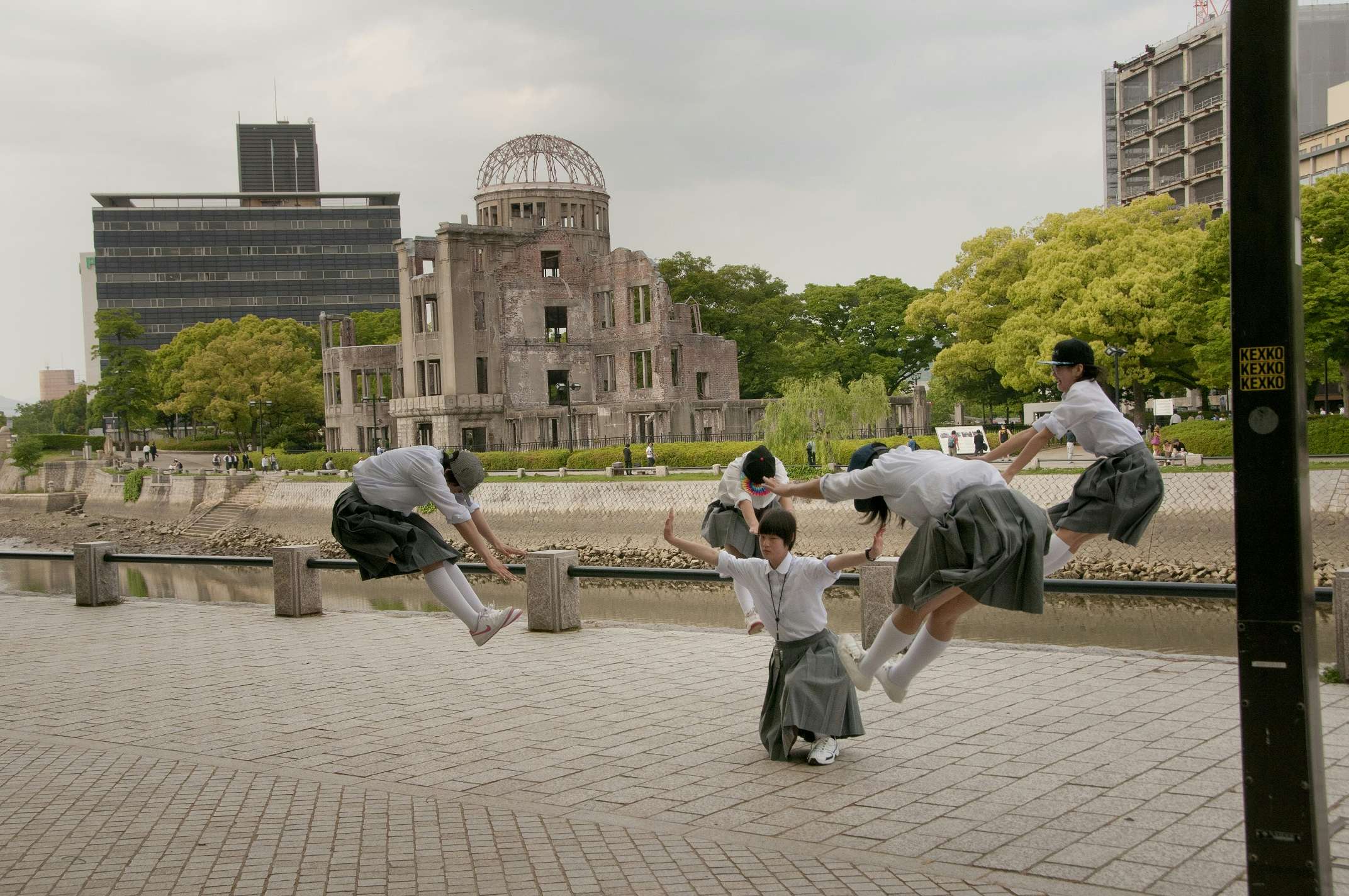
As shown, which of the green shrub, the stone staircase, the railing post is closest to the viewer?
the railing post

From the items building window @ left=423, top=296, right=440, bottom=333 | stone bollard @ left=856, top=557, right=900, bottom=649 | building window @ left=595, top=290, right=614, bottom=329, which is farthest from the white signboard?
building window @ left=423, top=296, right=440, bottom=333

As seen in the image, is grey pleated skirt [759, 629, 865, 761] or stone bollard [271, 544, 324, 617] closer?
grey pleated skirt [759, 629, 865, 761]

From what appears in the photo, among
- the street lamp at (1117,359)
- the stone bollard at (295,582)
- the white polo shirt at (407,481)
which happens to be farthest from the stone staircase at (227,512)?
the white polo shirt at (407,481)

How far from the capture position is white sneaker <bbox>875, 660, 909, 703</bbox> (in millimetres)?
7645

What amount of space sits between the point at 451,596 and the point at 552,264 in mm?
64821

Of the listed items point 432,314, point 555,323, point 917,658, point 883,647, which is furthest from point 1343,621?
point 555,323

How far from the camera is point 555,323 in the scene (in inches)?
2879

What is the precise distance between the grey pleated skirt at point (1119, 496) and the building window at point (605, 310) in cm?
6437

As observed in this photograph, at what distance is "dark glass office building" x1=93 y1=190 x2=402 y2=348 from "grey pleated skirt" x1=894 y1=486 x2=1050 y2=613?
147 metres

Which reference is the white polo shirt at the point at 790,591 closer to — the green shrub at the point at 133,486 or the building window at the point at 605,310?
the building window at the point at 605,310

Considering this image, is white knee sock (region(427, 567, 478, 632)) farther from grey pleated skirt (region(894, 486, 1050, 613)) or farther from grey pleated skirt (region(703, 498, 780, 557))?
grey pleated skirt (region(894, 486, 1050, 613))

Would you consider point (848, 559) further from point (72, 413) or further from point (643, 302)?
point (72, 413)

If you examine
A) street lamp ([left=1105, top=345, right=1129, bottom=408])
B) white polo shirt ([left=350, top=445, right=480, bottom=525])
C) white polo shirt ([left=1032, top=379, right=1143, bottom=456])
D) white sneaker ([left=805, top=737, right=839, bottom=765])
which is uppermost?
street lamp ([left=1105, top=345, right=1129, bottom=408])

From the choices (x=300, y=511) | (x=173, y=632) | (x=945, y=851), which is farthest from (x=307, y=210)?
(x=945, y=851)
